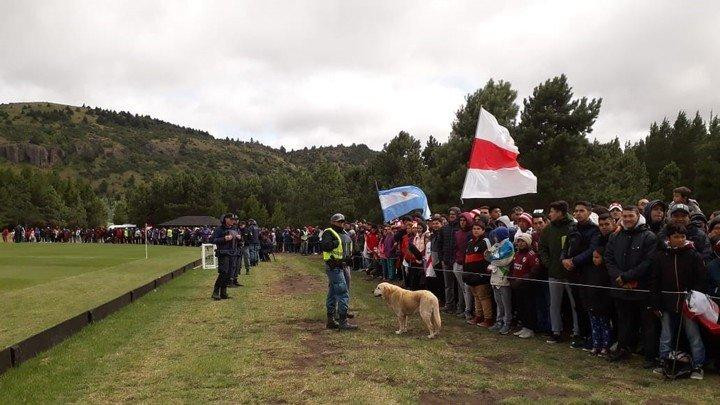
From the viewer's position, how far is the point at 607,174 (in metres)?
37.2

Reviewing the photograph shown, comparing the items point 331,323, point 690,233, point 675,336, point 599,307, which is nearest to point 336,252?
point 331,323

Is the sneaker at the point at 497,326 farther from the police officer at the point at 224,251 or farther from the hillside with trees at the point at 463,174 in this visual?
the hillside with trees at the point at 463,174

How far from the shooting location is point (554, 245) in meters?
9.37

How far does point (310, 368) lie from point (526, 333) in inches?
169

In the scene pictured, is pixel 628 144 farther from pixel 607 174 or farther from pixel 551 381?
pixel 551 381

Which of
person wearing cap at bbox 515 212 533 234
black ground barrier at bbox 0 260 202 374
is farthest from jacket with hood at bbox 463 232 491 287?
black ground barrier at bbox 0 260 202 374

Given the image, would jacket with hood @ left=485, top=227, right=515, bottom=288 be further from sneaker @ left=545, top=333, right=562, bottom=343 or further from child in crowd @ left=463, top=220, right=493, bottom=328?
sneaker @ left=545, top=333, right=562, bottom=343

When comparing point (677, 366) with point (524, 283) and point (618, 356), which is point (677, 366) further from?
point (524, 283)

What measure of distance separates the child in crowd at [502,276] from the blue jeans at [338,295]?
277cm

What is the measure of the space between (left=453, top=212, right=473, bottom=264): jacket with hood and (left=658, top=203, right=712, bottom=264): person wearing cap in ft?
15.1

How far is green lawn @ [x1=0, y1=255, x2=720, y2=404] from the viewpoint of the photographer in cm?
637

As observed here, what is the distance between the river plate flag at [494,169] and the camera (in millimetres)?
12992

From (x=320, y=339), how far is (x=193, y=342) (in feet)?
6.92

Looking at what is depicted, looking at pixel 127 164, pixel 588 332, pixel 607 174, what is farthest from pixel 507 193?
pixel 127 164
